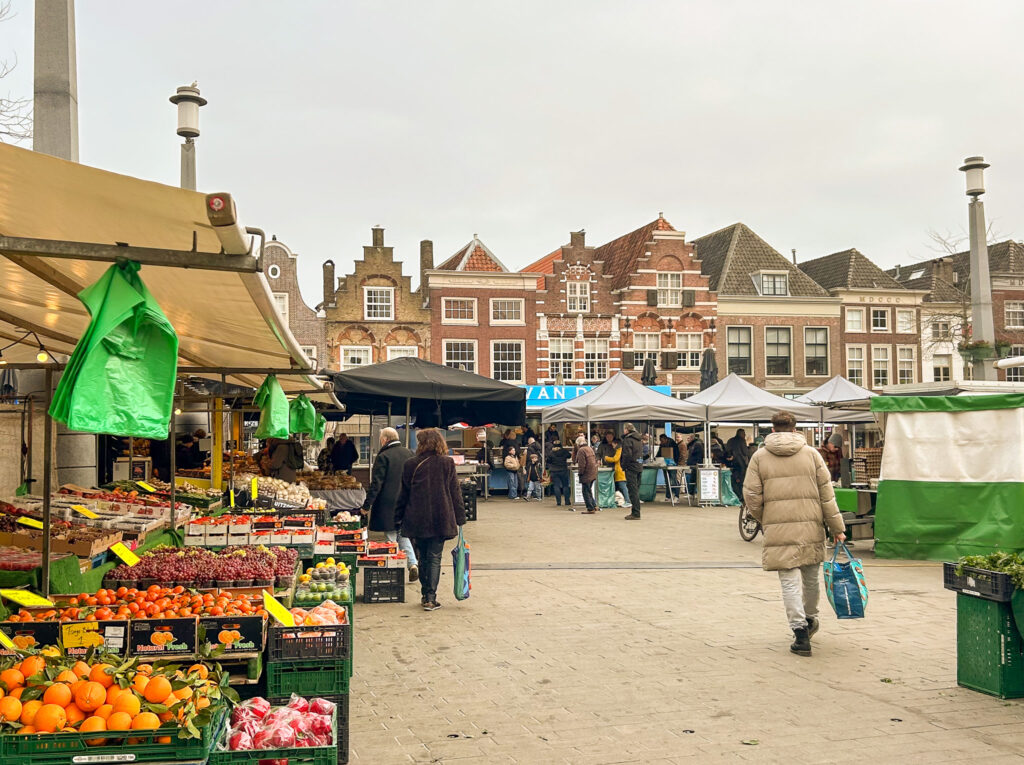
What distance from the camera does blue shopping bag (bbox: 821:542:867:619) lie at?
6.75 m

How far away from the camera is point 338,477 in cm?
1559

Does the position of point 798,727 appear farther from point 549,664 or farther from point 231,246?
point 231,246

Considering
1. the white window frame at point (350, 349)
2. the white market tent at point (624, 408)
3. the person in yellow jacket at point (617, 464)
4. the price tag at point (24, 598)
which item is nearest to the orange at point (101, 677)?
the price tag at point (24, 598)

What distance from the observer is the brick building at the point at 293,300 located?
35.4m

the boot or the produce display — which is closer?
the produce display

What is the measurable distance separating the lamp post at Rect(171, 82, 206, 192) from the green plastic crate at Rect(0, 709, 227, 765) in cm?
807

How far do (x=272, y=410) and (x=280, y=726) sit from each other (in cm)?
597

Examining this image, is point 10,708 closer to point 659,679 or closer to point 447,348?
point 659,679

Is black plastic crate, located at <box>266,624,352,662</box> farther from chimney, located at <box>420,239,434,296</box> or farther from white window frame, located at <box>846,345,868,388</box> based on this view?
white window frame, located at <box>846,345,868,388</box>

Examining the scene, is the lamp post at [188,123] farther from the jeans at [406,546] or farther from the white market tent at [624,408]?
the white market tent at [624,408]

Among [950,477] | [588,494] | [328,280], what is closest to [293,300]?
[328,280]

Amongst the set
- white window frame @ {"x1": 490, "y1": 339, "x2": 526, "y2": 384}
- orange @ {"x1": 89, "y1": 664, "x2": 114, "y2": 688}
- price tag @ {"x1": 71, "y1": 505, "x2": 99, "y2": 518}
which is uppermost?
white window frame @ {"x1": 490, "y1": 339, "x2": 526, "y2": 384}

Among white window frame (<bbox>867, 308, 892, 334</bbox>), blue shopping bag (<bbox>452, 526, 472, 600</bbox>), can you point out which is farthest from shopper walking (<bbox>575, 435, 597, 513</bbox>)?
white window frame (<bbox>867, 308, 892, 334</bbox>)

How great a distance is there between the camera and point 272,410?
9.20 metres
